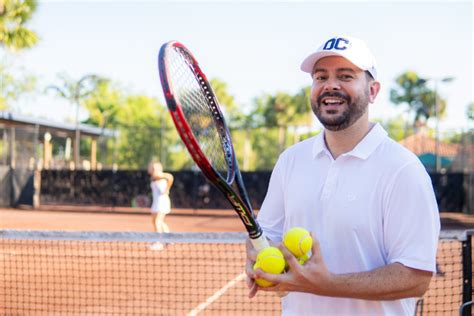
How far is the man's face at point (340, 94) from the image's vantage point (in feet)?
6.43

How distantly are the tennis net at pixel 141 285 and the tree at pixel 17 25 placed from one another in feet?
46.4

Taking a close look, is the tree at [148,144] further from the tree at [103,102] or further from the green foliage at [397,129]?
the green foliage at [397,129]

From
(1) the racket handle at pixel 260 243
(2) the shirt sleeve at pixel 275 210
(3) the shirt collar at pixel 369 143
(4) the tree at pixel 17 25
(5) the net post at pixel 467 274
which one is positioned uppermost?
(4) the tree at pixel 17 25

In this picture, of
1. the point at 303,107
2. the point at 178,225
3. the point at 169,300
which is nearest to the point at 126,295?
the point at 169,300

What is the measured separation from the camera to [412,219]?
1.80 meters

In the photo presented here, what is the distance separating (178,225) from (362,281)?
13706mm

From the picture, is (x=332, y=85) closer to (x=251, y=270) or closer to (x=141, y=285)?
(x=251, y=270)

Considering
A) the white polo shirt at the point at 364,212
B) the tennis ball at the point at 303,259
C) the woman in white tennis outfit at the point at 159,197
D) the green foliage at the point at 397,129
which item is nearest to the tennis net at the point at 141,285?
the woman in white tennis outfit at the point at 159,197

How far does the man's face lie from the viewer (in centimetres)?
196

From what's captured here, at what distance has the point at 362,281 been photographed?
1791mm

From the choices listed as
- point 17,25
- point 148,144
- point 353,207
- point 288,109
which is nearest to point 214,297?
point 353,207

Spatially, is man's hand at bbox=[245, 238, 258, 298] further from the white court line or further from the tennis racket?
the white court line

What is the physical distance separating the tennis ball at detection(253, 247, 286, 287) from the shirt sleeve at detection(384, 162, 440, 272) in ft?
1.16

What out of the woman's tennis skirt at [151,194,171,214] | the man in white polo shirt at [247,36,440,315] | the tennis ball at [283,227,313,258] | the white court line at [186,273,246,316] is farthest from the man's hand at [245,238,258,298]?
the woman's tennis skirt at [151,194,171,214]
